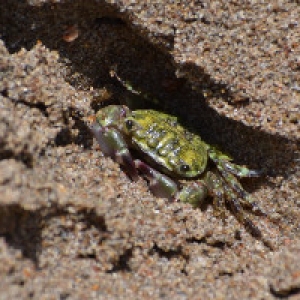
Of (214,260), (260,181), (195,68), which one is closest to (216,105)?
(195,68)

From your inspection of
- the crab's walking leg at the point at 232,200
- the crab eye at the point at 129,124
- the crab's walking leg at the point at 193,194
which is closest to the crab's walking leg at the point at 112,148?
the crab eye at the point at 129,124

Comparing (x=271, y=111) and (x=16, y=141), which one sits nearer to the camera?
(x=16, y=141)

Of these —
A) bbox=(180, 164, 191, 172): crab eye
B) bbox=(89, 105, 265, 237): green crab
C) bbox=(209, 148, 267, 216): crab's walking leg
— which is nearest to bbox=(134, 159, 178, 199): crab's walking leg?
bbox=(89, 105, 265, 237): green crab

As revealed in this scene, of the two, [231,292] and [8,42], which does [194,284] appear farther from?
[8,42]

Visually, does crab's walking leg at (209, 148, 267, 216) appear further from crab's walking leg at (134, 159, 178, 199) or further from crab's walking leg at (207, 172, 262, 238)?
crab's walking leg at (134, 159, 178, 199)

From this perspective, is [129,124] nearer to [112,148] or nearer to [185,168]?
[112,148]

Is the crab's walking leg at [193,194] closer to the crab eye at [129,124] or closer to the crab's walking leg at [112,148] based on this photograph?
the crab's walking leg at [112,148]
